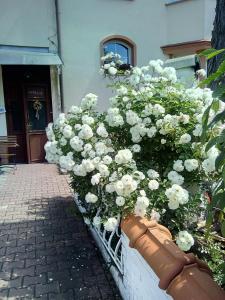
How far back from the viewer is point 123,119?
309 centimetres

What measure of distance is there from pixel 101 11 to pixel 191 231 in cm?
835

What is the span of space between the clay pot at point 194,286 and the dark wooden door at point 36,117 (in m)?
8.05

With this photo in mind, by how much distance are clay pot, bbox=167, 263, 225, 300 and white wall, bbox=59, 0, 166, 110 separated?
8.19m

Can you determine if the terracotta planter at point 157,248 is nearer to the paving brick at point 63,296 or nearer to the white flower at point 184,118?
the paving brick at point 63,296

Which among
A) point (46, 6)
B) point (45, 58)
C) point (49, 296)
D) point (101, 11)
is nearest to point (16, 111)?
point (45, 58)

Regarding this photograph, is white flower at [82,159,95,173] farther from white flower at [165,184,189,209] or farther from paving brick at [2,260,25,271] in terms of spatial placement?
paving brick at [2,260,25,271]

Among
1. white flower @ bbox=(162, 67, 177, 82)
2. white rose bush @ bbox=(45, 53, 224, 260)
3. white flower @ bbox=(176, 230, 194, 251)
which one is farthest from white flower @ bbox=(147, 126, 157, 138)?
white flower @ bbox=(176, 230, 194, 251)

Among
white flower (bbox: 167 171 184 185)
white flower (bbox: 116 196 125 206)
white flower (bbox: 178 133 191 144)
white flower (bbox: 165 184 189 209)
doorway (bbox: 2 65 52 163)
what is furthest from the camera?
doorway (bbox: 2 65 52 163)

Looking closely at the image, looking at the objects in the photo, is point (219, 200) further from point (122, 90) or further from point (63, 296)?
point (122, 90)

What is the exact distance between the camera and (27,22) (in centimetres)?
→ 853

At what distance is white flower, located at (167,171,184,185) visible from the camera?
2.64 m

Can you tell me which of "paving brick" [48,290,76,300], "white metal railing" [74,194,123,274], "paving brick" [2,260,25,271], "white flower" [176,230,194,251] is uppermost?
"white flower" [176,230,194,251]

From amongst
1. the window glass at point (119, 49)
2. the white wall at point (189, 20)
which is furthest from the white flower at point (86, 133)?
the white wall at point (189, 20)

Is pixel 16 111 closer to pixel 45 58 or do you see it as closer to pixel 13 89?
pixel 13 89
